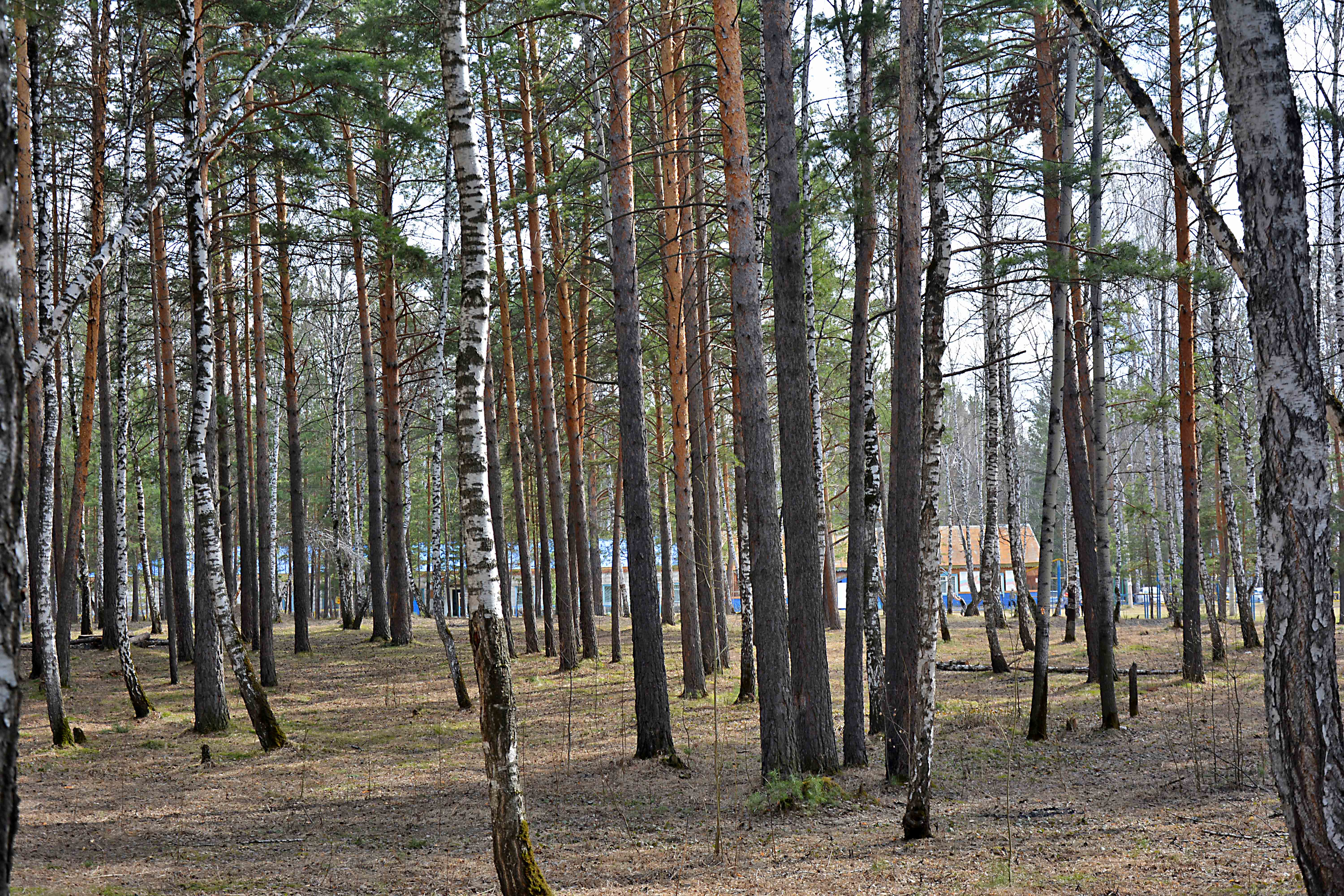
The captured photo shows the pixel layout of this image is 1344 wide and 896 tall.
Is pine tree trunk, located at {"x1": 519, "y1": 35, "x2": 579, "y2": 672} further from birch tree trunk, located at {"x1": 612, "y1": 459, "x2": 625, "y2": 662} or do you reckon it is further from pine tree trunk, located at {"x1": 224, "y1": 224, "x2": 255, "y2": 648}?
pine tree trunk, located at {"x1": 224, "y1": 224, "x2": 255, "y2": 648}

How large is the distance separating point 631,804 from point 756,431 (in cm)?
370

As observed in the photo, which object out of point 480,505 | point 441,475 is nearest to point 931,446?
point 480,505

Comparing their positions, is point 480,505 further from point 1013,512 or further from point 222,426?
point 1013,512

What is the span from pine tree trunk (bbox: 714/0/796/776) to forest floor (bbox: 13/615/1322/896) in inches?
32.1

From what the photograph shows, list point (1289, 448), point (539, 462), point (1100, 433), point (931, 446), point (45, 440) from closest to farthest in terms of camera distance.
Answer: point (1289, 448)
point (931, 446)
point (45, 440)
point (1100, 433)
point (539, 462)

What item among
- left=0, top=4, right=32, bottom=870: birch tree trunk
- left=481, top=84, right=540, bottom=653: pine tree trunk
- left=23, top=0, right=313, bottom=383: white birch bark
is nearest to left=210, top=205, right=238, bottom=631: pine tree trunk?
left=481, top=84, right=540, bottom=653: pine tree trunk

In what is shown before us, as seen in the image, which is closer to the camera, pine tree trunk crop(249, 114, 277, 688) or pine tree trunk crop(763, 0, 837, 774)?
pine tree trunk crop(763, 0, 837, 774)

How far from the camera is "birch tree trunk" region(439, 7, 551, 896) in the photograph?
206 inches

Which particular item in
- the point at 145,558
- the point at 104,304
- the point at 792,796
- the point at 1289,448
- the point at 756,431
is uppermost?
the point at 104,304

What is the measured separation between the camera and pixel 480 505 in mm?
5559

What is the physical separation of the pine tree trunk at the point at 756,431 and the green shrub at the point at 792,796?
0.16m

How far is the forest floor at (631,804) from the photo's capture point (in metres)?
6.14

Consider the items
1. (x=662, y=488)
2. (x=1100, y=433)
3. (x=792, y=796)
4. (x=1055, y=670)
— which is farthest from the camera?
(x=662, y=488)

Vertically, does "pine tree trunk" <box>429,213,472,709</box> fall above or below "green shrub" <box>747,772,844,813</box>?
above
